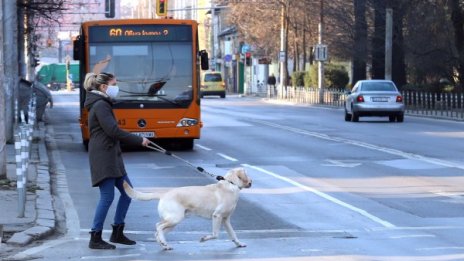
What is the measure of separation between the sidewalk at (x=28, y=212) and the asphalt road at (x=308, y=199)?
252 mm

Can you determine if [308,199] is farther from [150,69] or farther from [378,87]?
[378,87]

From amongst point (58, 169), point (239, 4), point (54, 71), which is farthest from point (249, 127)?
point (54, 71)

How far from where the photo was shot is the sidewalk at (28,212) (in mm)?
9742

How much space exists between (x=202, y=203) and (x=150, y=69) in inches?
475

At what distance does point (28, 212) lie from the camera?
11.4 metres

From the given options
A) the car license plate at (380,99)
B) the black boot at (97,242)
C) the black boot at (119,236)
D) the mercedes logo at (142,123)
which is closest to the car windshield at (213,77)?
the car license plate at (380,99)

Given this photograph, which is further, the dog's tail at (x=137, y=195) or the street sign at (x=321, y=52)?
the street sign at (x=321, y=52)

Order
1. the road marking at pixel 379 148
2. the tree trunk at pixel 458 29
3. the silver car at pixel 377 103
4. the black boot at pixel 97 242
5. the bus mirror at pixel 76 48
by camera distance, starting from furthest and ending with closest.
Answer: the tree trunk at pixel 458 29 → the silver car at pixel 377 103 → the bus mirror at pixel 76 48 → the road marking at pixel 379 148 → the black boot at pixel 97 242

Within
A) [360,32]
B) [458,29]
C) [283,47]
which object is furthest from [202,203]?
[283,47]

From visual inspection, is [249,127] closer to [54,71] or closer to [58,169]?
[58,169]

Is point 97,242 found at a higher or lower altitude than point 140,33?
lower

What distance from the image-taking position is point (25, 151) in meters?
12.4

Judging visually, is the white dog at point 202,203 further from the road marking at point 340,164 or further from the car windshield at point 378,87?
the car windshield at point 378,87

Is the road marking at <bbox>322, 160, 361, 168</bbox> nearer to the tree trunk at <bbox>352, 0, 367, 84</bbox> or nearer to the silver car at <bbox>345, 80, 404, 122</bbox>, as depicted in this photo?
the silver car at <bbox>345, 80, 404, 122</bbox>
